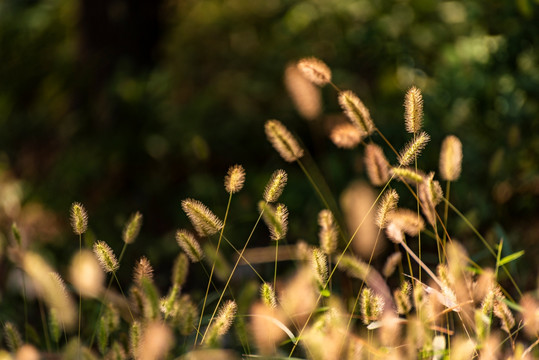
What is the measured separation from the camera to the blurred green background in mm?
2857

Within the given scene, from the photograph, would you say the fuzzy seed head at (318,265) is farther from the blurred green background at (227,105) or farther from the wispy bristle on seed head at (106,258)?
the blurred green background at (227,105)

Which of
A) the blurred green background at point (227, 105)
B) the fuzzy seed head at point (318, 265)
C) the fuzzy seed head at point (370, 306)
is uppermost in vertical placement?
the fuzzy seed head at point (318, 265)

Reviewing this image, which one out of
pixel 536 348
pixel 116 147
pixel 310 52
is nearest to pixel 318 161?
pixel 310 52

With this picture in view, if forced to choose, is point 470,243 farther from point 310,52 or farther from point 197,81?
point 197,81

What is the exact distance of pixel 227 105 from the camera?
4.49 meters

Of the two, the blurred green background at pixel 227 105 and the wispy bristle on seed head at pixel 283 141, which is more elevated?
the wispy bristle on seed head at pixel 283 141

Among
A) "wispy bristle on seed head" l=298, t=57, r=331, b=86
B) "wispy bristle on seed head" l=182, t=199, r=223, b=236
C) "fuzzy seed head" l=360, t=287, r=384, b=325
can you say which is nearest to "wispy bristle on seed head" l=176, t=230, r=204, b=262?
"wispy bristle on seed head" l=182, t=199, r=223, b=236

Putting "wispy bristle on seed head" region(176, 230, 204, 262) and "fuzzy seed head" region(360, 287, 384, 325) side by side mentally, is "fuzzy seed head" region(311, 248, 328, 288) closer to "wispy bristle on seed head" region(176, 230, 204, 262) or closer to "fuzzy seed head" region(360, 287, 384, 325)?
"fuzzy seed head" region(360, 287, 384, 325)

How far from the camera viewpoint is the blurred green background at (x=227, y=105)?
9.37 feet

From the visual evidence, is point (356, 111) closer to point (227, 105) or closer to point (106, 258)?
point (106, 258)

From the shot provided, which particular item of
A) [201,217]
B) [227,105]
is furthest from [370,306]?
[227,105]

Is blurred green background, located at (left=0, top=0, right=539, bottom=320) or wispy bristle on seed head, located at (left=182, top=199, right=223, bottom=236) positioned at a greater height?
wispy bristle on seed head, located at (left=182, top=199, right=223, bottom=236)

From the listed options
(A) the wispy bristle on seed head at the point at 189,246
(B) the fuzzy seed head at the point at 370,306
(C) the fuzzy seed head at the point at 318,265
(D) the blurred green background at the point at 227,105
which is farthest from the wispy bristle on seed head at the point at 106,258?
(D) the blurred green background at the point at 227,105

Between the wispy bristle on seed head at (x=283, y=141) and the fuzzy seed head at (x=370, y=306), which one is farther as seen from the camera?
the wispy bristle on seed head at (x=283, y=141)
